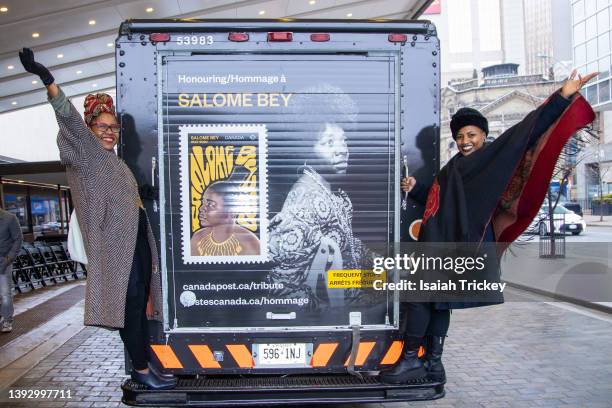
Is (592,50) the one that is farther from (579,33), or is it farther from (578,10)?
(578,10)

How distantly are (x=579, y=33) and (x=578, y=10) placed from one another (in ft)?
6.21

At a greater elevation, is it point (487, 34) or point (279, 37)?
point (487, 34)

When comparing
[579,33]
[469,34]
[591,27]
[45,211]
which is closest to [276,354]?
[45,211]

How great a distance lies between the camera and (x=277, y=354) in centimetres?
370

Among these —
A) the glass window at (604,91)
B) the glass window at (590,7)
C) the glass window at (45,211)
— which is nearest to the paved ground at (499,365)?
the glass window at (45,211)

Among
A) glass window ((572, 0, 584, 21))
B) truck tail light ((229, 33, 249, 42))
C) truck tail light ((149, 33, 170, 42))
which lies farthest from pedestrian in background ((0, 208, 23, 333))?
glass window ((572, 0, 584, 21))

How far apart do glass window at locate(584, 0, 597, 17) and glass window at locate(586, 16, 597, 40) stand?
39 centimetres

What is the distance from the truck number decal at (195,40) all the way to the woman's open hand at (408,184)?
1608mm

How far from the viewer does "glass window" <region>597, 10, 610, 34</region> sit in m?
33.7

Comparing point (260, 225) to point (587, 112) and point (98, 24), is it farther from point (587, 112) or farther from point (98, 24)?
point (98, 24)

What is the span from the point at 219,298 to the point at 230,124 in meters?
1.19

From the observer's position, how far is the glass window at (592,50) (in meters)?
35.3

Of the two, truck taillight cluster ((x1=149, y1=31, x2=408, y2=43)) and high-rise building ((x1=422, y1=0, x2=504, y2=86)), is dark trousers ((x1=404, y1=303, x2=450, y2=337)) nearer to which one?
truck taillight cluster ((x1=149, y1=31, x2=408, y2=43))

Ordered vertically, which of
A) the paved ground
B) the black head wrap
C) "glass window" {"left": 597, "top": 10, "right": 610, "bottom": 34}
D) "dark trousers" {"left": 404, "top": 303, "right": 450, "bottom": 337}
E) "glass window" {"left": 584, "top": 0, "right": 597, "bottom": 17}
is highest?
"glass window" {"left": 584, "top": 0, "right": 597, "bottom": 17}
